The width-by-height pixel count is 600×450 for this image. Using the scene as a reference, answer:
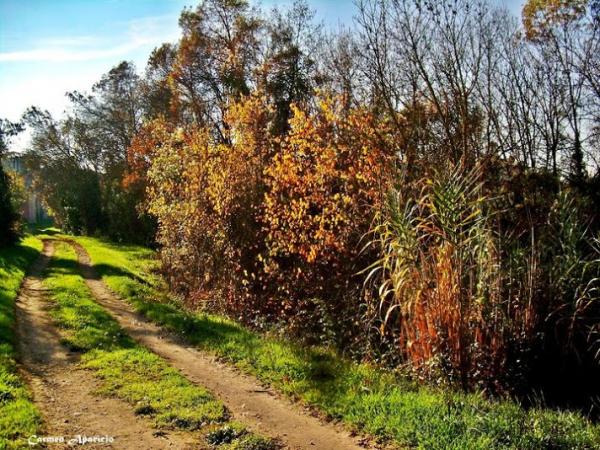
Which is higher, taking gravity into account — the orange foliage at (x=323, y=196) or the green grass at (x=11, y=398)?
the orange foliage at (x=323, y=196)

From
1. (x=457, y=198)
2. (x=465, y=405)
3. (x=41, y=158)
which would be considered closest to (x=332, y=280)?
(x=457, y=198)

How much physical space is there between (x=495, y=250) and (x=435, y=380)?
6.33 ft

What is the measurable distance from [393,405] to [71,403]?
354cm

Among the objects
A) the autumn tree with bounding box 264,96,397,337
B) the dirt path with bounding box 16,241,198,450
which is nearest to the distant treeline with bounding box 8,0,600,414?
the autumn tree with bounding box 264,96,397,337

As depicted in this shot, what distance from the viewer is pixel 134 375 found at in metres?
6.75

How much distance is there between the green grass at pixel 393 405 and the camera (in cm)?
457

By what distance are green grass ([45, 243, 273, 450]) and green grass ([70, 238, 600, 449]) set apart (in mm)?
1013

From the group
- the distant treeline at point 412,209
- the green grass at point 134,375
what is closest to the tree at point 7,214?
the distant treeline at point 412,209

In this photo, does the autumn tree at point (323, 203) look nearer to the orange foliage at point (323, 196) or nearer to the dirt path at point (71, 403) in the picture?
the orange foliage at point (323, 196)

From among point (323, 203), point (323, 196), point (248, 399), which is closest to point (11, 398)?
point (248, 399)

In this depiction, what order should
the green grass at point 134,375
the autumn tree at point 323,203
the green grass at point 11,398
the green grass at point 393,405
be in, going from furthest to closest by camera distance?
the autumn tree at point 323,203, the green grass at point 134,375, the green grass at point 11,398, the green grass at point 393,405

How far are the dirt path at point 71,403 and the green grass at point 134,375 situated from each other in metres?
0.16

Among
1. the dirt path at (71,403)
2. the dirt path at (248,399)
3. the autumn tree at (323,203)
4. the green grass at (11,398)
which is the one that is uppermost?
the autumn tree at (323,203)

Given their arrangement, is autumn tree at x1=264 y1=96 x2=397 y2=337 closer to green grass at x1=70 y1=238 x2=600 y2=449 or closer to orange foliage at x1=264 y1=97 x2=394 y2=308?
orange foliage at x1=264 y1=97 x2=394 y2=308
